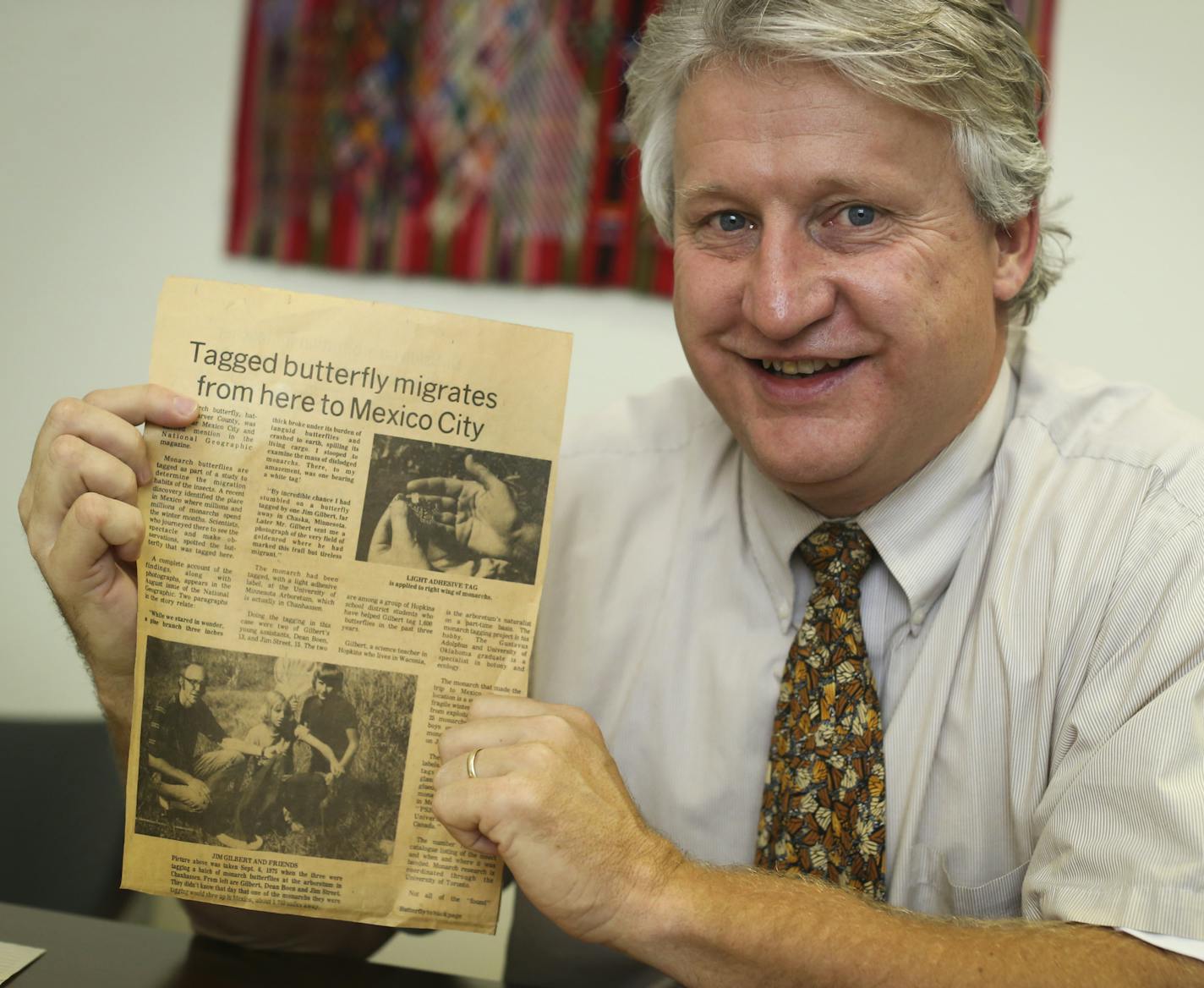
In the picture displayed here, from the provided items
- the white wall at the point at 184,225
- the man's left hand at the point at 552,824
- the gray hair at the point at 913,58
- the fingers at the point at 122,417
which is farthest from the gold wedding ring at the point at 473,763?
the white wall at the point at 184,225

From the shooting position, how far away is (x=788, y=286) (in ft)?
3.47

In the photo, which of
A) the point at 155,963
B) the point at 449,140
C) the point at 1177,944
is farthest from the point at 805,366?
the point at 449,140

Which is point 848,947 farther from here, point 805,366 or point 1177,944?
point 805,366

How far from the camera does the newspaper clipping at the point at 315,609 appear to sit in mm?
920

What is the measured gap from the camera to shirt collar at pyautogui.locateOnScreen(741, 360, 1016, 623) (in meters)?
1.16

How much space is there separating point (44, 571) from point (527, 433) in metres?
0.47

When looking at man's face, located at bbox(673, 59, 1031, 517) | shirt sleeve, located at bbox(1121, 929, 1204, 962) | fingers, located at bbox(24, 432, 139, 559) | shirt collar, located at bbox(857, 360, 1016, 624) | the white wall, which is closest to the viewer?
shirt sleeve, located at bbox(1121, 929, 1204, 962)

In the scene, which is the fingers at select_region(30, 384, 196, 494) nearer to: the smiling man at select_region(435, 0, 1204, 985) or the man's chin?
the smiling man at select_region(435, 0, 1204, 985)

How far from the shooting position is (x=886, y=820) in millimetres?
1113

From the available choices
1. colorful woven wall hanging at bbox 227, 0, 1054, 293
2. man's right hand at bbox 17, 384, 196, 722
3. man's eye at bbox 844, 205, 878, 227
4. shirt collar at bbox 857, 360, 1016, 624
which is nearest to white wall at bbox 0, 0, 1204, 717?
colorful woven wall hanging at bbox 227, 0, 1054, 293

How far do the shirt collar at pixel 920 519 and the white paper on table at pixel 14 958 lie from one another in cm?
78

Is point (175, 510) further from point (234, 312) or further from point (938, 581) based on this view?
point (938, 581)

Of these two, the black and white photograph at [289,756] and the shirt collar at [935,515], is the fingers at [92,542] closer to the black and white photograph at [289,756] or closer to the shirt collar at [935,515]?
the black and white photograph at [289,756]

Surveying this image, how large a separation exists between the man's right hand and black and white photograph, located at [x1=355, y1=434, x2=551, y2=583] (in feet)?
0.56
